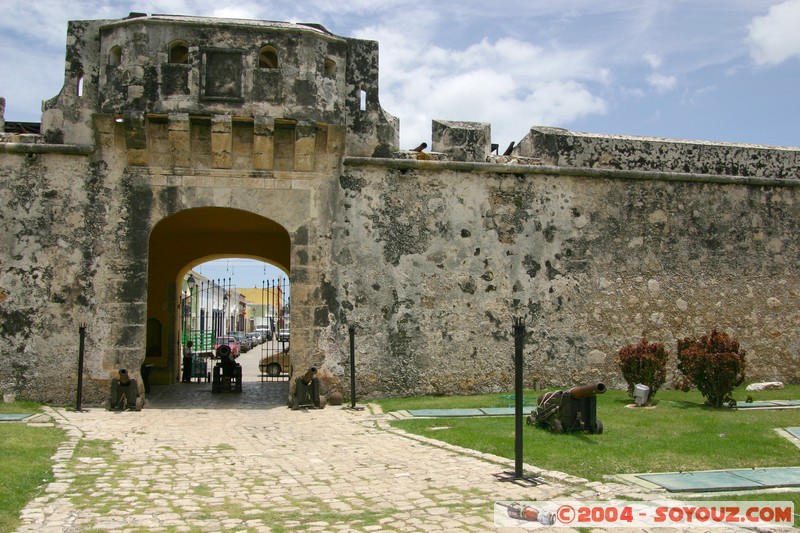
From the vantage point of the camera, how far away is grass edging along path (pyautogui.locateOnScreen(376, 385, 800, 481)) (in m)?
5.96

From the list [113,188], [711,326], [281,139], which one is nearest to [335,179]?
[281,139]

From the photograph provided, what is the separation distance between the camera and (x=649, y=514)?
178 inches

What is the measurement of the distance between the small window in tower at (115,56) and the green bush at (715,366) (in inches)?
354

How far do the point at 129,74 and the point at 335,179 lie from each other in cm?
330

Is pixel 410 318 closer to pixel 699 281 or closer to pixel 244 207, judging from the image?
pixel 244 207

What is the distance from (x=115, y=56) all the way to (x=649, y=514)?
9670 millimetres

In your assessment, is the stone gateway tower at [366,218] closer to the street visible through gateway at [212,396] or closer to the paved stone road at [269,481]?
the street visible through gateway at [212,396]

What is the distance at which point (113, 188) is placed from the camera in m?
10.6

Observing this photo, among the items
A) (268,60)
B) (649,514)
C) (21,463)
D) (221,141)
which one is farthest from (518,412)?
(268,60)

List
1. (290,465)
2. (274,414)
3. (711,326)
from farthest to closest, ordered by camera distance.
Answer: (711,326)
(274,414)
(290,465)

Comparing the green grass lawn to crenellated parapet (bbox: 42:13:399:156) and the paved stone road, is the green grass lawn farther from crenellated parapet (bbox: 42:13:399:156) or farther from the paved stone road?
crenellated parapet (bbox: 42:13:399:156)

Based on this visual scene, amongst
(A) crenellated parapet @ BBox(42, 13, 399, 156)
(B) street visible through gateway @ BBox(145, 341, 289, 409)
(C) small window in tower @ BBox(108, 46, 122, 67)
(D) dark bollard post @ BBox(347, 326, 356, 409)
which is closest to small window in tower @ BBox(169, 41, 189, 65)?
(A) crenellated parapet @ BBox(42, 13, 399, 156)

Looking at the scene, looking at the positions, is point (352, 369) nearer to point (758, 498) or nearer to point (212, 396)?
point (212, 396)

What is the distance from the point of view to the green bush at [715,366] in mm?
9203
